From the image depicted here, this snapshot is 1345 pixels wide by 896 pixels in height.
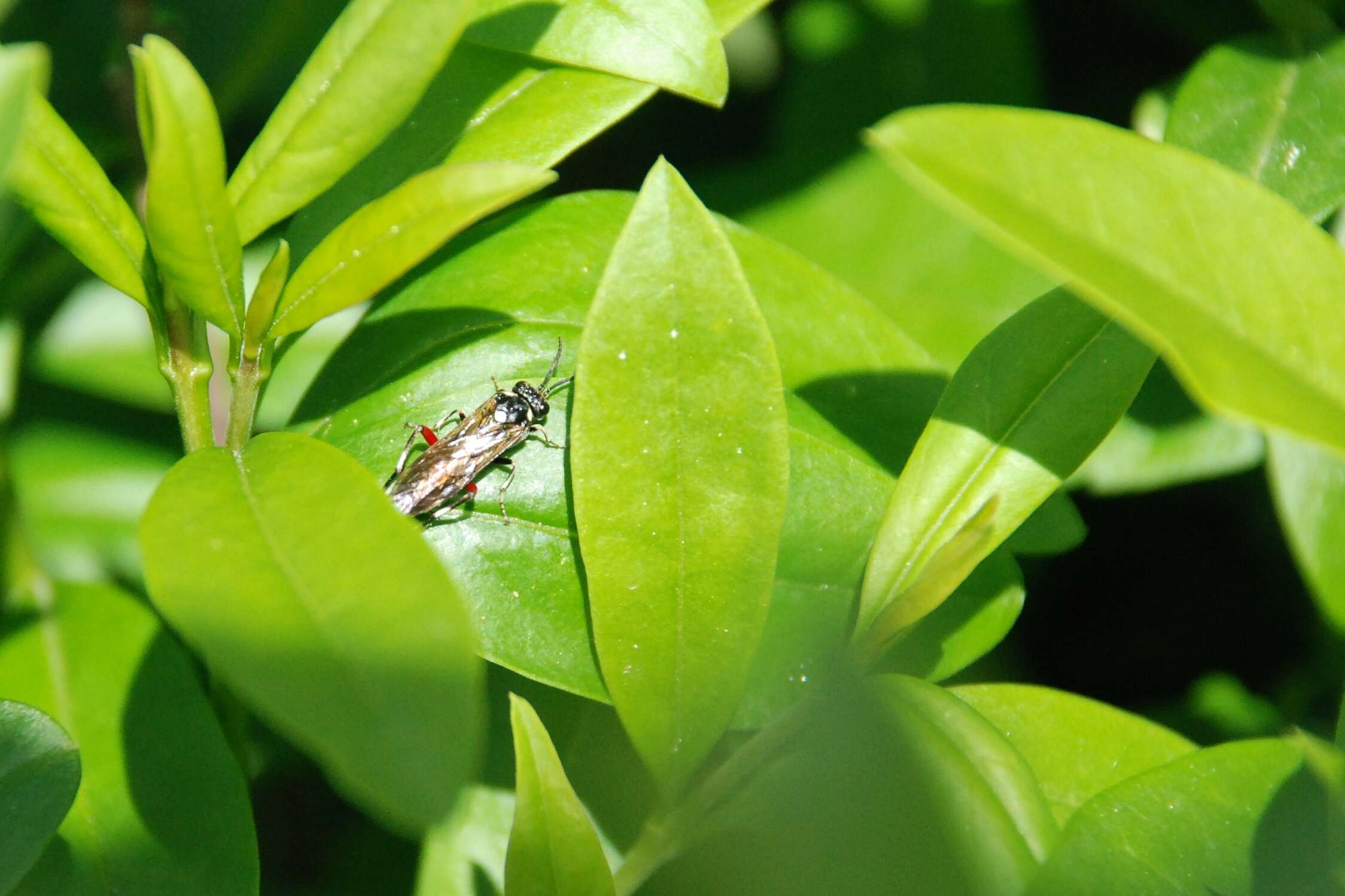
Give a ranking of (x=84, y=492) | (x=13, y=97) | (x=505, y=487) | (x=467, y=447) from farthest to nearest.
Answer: (x=84, y=492), (x=467, y=447), (x=505, y=487), (x=13, y=97)

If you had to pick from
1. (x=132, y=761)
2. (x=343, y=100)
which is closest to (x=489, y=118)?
(x=343, y=100)

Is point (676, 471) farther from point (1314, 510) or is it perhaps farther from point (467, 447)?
A: point (1314, 510)

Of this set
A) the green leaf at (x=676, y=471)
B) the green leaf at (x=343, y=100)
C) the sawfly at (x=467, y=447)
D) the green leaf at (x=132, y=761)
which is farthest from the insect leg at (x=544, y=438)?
the green leaf at (x=132, y=761)

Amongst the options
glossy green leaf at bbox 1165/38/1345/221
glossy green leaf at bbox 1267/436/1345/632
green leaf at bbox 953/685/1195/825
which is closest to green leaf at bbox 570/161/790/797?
green leaf at bbox 953/685/1195/825

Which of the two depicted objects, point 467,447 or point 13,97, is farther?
point 467,447

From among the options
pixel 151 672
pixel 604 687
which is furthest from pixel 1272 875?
pixel 151 672

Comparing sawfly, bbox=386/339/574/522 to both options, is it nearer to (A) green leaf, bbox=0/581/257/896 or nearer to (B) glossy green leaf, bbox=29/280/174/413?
(A) green leaf, bbox=0/581/257/896
